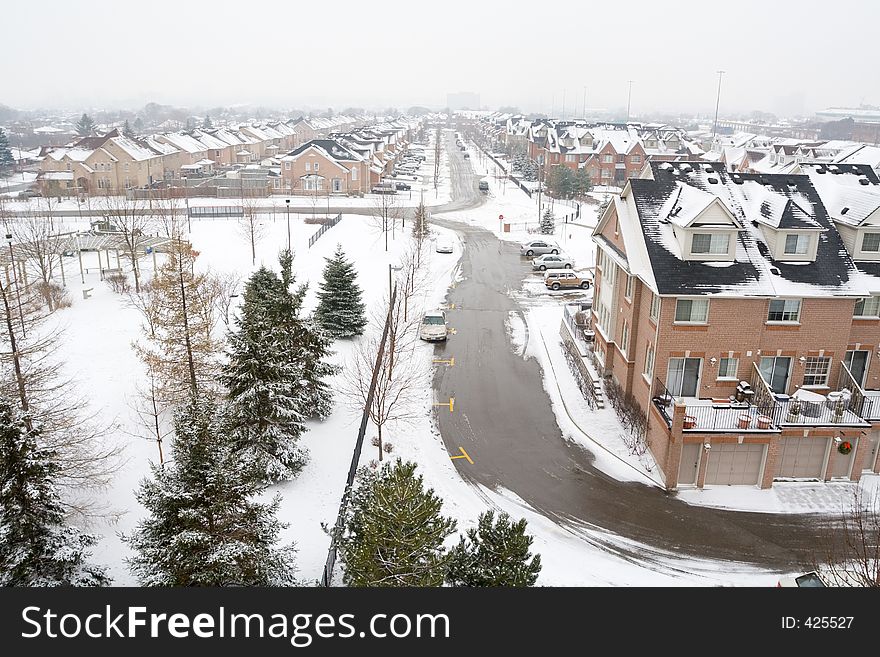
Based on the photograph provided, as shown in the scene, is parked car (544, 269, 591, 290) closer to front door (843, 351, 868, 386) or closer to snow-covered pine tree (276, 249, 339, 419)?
front door (843, 351, 868, 386)

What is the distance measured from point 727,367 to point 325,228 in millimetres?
42085

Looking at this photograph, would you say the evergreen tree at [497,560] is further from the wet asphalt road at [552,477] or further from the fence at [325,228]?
the fence at [325,228]

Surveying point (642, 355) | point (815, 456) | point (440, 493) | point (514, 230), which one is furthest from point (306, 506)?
point (514, 230)

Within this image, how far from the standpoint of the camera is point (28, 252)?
124 ft

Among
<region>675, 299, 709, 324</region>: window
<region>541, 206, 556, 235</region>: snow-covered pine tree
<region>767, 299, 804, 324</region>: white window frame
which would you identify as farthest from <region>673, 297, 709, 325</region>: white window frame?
<region>541, 206, 556, 235</region>: snow-covered pine tree

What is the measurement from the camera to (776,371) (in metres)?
23.1

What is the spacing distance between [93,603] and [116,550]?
10732mm

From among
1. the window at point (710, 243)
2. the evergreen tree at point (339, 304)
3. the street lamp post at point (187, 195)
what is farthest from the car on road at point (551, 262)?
the street lamp post at point (187, 195)

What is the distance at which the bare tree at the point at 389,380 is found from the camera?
2378 cm

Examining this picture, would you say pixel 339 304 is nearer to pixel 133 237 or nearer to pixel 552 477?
pixel 552 477

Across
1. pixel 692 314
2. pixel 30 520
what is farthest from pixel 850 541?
pixel 30 520

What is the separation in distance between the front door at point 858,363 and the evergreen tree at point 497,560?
1751 cm

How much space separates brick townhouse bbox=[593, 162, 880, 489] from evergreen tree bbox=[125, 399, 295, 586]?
13498mm

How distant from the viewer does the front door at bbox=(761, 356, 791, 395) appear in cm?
2298
